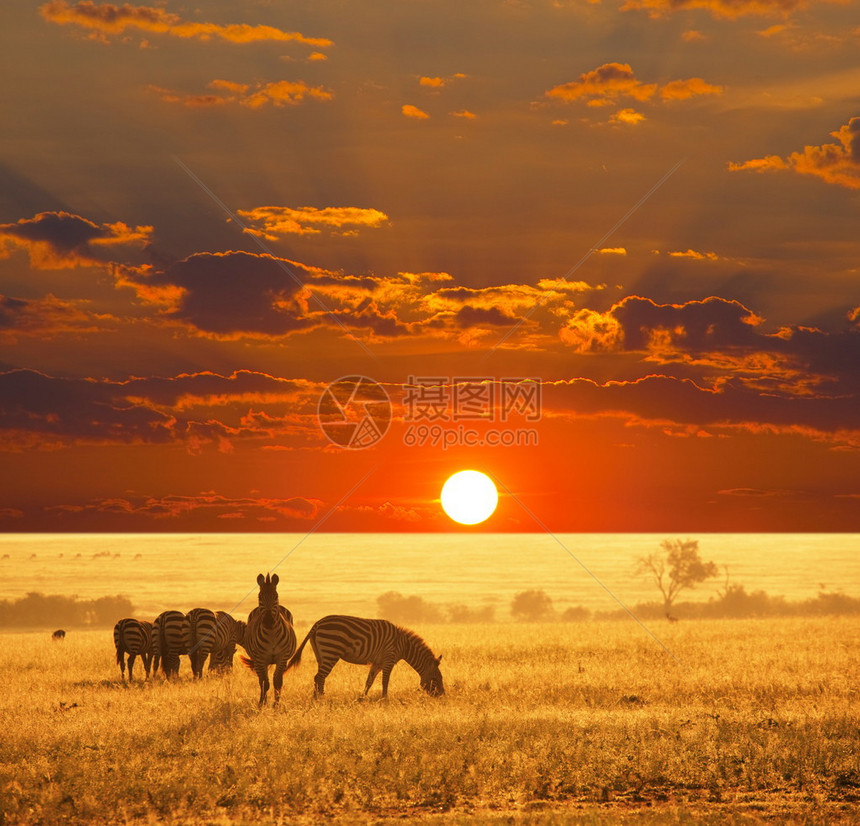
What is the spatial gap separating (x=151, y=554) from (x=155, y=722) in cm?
11304

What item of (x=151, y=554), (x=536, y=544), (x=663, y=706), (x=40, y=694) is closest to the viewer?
(x=663, y=706)

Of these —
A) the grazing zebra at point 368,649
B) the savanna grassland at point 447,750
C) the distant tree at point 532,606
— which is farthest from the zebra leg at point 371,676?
the distant tree at point 532,606

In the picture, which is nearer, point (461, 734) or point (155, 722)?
point (461, 734)

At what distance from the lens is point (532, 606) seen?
80.1m

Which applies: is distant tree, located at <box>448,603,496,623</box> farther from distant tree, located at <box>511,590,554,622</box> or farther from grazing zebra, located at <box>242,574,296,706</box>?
grazing zebra, located at <box>242,574,296,706</box>

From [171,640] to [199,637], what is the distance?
0.84 metres

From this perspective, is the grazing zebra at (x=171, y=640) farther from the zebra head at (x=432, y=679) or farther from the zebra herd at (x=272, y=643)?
the zebra head at (x=432, y=679)

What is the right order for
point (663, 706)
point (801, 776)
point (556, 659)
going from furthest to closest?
point (556, 659), point (663, 706), point (801, 776)

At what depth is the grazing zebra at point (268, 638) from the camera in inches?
771

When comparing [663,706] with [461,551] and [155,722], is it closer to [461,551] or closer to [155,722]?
[155,722]

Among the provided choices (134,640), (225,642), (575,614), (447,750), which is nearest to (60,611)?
(575,614)

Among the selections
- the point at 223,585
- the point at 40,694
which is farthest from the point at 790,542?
the point at 40,694

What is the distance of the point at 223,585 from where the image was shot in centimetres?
9294

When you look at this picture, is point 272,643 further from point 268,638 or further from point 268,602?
point 268,602
